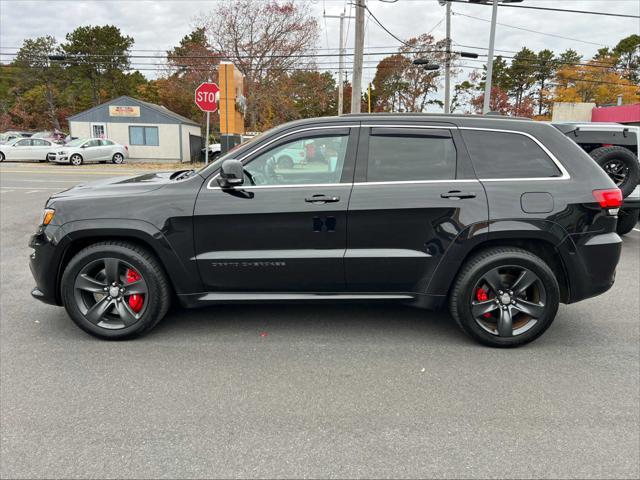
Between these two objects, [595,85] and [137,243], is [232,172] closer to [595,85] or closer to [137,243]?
[137,243]

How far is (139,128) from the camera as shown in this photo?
30297 millimetres

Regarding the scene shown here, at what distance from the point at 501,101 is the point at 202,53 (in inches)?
1307

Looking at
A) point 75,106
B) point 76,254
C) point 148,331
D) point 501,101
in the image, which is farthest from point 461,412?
Answer: point 75,106

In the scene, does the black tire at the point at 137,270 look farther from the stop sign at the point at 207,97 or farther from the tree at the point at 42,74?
the tree at the point at 42,74

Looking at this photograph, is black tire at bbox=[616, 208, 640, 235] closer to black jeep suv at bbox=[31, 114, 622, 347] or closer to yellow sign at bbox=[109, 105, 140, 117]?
black jeep suv at bbox=[31, 114, 622, 347]

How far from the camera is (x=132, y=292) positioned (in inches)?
145

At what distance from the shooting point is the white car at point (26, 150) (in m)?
26.1

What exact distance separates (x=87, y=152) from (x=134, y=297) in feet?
82.2

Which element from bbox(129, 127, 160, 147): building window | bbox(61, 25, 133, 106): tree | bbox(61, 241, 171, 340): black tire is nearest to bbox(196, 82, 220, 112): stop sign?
bbox(61, 241, 171, 340): black tire

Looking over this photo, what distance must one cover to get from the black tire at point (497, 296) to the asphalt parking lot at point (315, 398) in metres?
0.13

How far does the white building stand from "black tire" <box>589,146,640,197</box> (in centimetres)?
2715

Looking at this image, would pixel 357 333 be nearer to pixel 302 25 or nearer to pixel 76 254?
pixel 76 254

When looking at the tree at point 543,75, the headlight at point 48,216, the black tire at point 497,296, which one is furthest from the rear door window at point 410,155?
the tree at point 543,75

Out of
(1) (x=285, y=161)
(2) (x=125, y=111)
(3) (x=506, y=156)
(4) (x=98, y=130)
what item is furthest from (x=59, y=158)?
(3) (x=506, y=156)
